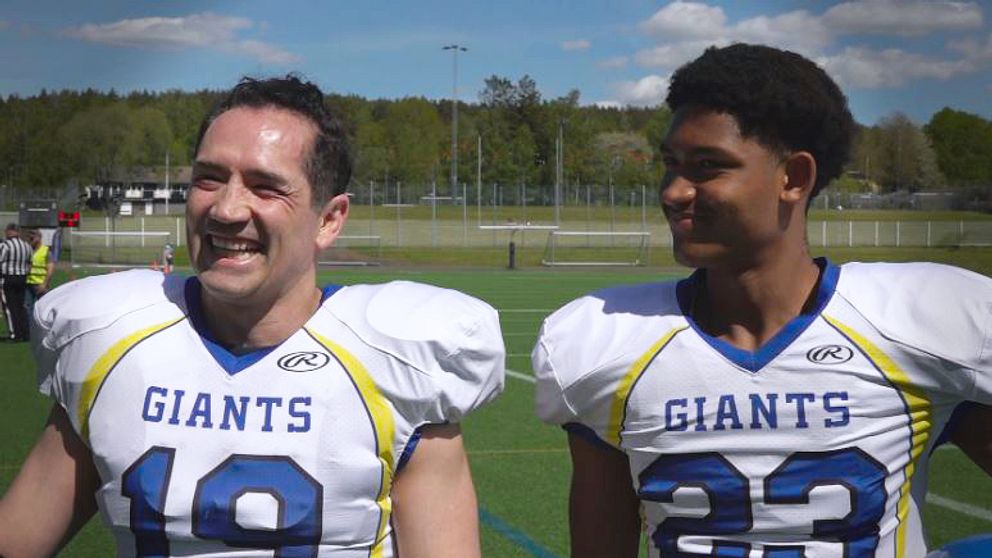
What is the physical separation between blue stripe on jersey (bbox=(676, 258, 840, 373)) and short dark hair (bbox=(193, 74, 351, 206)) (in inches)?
27.9

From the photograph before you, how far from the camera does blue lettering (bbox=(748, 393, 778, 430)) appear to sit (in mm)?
2271

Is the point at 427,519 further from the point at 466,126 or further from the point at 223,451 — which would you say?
the point at 466,126

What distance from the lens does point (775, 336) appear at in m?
2.34

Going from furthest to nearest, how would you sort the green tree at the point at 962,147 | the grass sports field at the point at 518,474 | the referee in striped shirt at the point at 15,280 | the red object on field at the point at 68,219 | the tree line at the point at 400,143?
the tree line at the point at 400,143 → the red object on field at the point at 68,219 → the green tree at the point at 962,147 → the referee in striped shirt at the point at 15,280 → the grass sports field at the point at 518,474

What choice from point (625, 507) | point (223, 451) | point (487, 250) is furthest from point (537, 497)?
point (487, 250)

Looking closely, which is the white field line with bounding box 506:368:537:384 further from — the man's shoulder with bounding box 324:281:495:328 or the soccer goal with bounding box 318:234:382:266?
the soccer goal with bounding box 318:234:382:266

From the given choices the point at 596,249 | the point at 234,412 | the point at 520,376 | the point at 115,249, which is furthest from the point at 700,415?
the point at 596,249

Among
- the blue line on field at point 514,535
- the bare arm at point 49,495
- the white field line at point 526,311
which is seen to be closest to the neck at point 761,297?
the bare arm at point 49,495

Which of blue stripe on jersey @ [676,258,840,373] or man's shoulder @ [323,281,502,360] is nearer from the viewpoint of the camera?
man's shoulder @ [323,281,502,360]

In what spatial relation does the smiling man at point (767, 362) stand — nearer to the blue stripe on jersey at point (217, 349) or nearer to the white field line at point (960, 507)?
the blue stripe on jersey at point (217, 349)

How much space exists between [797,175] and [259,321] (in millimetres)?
1039

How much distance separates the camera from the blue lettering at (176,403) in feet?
7.07

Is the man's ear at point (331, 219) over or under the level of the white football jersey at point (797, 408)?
over

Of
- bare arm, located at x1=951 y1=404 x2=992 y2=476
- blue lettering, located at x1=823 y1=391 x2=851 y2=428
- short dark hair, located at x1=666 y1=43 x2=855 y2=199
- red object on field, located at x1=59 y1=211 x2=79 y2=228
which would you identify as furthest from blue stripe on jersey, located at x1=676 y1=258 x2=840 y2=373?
red object on field, located at x1=59 y1=211 x2=79 y2=228
